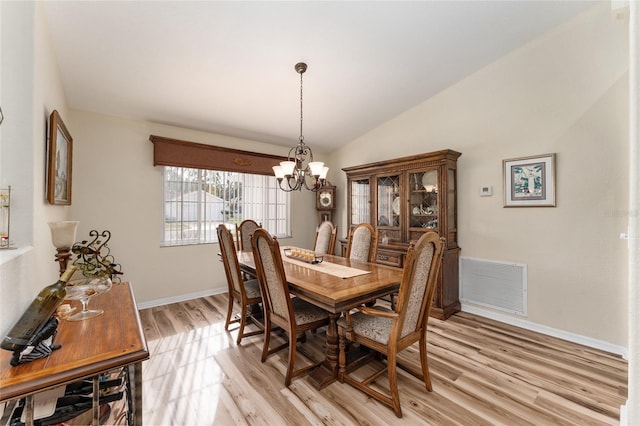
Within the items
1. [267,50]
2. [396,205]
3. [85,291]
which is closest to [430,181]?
[396,205]

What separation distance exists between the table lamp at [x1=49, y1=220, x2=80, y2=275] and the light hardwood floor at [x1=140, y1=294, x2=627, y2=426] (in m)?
1.05

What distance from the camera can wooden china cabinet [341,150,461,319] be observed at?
3307 mm

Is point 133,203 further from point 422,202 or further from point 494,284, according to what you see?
point 494,284

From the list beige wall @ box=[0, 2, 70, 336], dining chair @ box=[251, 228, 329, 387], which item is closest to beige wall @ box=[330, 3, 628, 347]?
dining chair @ box=[251, 228, 329, 387]

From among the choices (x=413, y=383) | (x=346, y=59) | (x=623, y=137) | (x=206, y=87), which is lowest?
(x=413, y=383)

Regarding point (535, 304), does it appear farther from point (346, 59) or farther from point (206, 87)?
point (206, 87)

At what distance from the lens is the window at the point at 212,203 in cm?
377

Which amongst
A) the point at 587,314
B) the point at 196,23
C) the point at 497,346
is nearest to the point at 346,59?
the point at 196,23

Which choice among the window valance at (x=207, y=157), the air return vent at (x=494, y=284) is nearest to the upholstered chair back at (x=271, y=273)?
the window valance at (x=207, y=157)

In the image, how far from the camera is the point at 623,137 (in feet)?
7.97

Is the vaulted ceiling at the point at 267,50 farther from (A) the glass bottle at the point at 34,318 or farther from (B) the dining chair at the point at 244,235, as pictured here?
(A) the glass bottle at the point at 34,318

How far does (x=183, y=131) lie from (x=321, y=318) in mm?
3111

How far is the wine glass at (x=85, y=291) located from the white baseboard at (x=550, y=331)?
11.8ft

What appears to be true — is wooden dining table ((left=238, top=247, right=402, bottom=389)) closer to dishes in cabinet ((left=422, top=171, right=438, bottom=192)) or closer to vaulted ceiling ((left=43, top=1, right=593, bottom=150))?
dishes in cabinet ((left=422, top=171, right=438, bottom=192))
